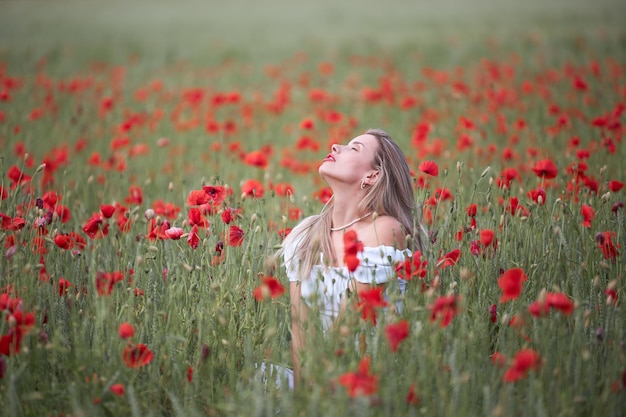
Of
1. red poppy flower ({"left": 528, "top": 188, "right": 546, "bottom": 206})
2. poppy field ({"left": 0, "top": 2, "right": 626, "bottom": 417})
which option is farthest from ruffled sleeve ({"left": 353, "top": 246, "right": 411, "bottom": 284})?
red poppy flower ({"left": 528, "top": 188, "right": 546, "bottom": 206})

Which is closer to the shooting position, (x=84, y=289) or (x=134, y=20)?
(x=84, y=289)

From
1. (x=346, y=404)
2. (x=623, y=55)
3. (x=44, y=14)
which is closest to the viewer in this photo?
(x=346, y=404)

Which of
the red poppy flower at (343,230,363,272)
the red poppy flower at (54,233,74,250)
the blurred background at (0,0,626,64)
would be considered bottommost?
the red poppy flower at (54,233,74,250)

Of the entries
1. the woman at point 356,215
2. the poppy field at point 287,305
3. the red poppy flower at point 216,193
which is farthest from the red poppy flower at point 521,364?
the red poppy flower at point 216,193

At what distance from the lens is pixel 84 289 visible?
2.96 m

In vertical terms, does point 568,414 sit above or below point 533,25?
below

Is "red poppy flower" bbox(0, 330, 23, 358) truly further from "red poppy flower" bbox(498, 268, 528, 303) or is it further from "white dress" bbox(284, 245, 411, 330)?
"red poppy flower" bbox(498, 268, 528, 303)

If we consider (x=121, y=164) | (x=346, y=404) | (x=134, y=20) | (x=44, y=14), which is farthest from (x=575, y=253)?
(x=44, y=14)

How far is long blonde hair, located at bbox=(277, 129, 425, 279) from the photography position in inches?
110

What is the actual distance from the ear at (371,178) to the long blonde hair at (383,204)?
2 centimetres

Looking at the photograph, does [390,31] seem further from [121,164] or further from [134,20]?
[121,164]

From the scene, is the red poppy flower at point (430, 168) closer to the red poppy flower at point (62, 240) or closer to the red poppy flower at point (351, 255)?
the red poppy flower at point (351, 255)

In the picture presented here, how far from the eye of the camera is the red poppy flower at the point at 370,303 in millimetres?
2088

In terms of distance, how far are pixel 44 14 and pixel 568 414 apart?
20828 millimetres
